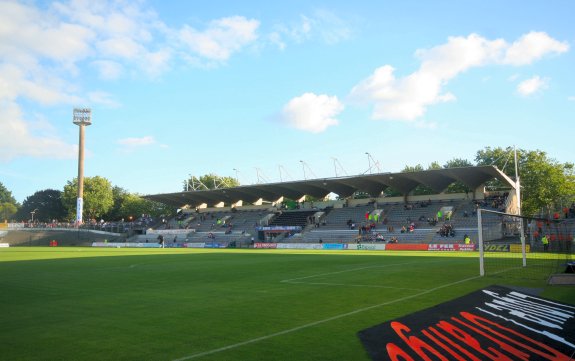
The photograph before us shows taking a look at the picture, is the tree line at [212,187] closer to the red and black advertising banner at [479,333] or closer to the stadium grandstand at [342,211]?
the stadium grandstand at [342,211]

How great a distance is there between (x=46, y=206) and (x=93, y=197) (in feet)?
94.2

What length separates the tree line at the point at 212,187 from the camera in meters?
70.7

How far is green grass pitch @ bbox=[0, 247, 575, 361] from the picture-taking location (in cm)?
733

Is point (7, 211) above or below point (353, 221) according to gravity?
above

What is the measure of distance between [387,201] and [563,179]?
28552 millimetres

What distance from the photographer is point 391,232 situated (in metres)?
56.8

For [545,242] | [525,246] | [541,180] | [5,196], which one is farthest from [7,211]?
[545,242]

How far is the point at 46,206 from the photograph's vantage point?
130 metres

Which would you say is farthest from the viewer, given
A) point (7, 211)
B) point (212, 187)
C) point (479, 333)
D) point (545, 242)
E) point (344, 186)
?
point (7, 211)

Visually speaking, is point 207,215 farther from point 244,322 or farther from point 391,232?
point 244,322

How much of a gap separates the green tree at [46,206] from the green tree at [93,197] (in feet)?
50.9

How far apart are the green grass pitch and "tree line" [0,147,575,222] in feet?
110

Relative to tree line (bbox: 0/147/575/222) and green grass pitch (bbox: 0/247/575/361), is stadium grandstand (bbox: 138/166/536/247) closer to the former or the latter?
tree line (bbox: 0/147/575/222)

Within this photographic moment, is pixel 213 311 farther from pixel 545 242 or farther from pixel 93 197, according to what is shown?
pixel 93 197
